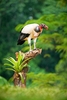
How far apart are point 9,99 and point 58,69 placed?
571 inches

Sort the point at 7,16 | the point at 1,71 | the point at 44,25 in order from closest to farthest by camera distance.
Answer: the point at 44,25, the point at 1,71, the point at 7,16

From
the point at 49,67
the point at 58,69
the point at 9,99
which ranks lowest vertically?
the point at 49,67

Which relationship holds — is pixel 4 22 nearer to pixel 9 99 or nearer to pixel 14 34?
pixel 14 34

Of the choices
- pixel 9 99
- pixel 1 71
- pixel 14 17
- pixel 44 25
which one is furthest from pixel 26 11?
pixel 9 99

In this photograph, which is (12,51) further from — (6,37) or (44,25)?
(44,25)

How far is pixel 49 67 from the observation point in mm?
23328

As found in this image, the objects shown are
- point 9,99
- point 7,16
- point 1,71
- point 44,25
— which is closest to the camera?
point 9,99

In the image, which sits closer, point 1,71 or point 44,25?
point 44,25

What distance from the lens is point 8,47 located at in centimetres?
2223

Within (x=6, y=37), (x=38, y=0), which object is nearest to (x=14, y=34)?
(x=6, y=37)

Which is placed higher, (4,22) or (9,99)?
(9,99)

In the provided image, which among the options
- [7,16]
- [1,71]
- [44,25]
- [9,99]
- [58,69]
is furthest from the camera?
[7,16]

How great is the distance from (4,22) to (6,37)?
89 cm

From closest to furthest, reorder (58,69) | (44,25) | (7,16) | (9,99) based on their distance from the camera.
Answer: (9,99)
(44,25)
(58,69)
(7,16)
